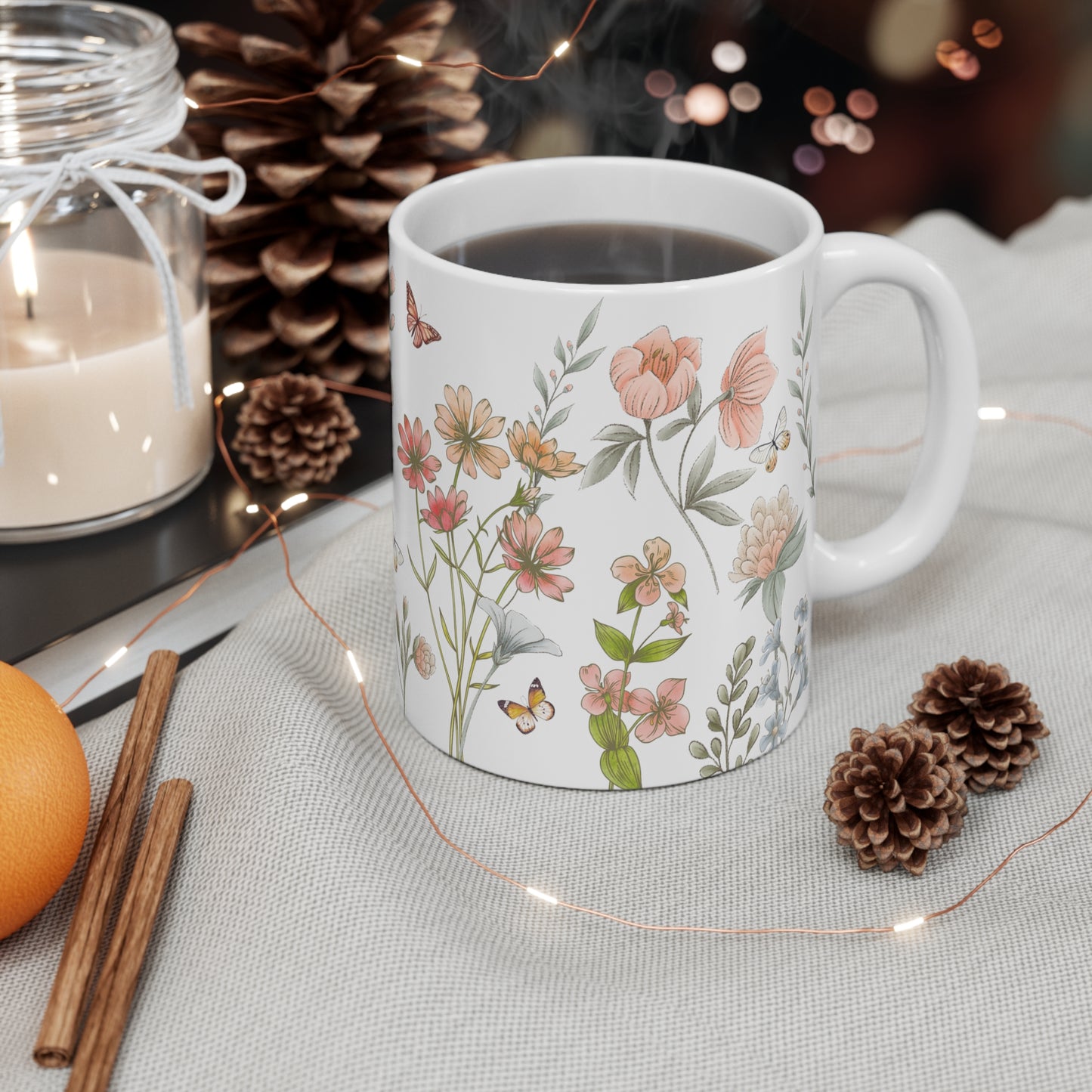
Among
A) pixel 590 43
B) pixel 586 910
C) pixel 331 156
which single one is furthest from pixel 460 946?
pixel 590 43

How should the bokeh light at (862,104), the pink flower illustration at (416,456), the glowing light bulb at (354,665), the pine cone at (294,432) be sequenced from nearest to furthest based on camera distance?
1. the pink flower illustration at (416,456)
2. the glowing light bulb at (354,665)
3. the pine cone at (294,432)
4. the bokeh light at (862,104)

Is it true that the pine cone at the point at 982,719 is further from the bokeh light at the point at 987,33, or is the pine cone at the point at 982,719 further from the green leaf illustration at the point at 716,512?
the bokeh light at the point at 987,33

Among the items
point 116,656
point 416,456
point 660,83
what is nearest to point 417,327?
point 416,456

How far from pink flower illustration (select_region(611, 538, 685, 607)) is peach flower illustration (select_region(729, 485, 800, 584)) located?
2 cm

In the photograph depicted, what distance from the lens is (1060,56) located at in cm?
126

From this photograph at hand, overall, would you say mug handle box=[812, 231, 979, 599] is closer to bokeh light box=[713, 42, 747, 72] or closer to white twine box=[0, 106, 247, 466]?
white twine box=[0, 106, 247, 466]

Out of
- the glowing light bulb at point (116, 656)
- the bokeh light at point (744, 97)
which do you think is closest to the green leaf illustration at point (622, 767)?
the glowing light bulb at point (116, 656)

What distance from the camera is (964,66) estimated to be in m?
1.22

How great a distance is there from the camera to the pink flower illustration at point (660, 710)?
1.64 ft

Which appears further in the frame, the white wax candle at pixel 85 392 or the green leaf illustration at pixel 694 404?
the white wax candle at pixel 85 392

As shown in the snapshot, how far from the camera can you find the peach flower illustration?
491mm

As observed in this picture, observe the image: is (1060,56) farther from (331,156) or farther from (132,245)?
(132,245)

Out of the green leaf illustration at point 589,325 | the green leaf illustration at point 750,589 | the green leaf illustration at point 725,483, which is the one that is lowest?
the green leaf illustration at point 750,589

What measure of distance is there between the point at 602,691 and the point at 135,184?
0.41 m
